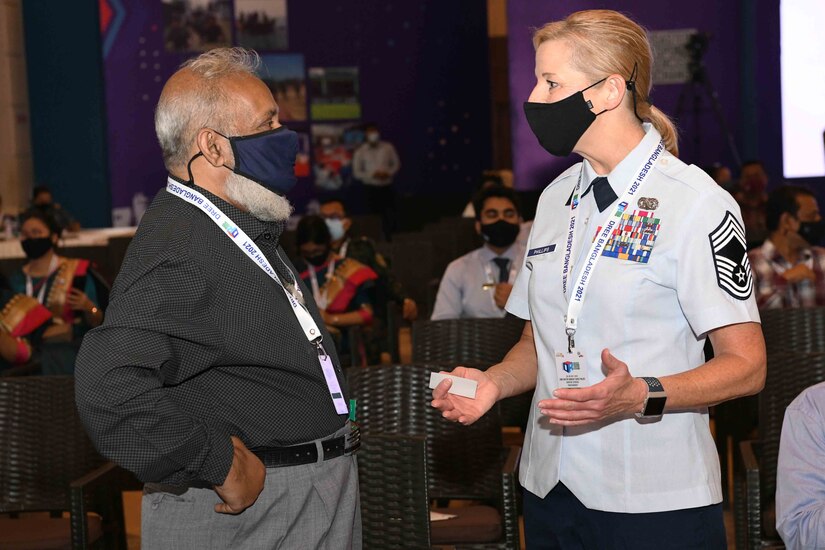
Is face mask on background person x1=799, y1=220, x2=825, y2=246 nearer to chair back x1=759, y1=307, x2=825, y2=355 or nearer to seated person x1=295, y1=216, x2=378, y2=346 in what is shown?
chair back x1=759, y1=307, x2=825, y2=355

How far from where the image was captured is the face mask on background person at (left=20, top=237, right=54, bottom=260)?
20.6 ft

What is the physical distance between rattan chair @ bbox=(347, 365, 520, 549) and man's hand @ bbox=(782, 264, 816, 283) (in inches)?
97.3

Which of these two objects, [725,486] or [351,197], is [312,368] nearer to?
[725,486]

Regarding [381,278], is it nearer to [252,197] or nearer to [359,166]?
[252,197]

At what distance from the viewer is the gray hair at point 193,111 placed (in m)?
2.16

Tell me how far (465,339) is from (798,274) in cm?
202

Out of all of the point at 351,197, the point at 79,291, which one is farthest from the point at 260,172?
the point at 351,197

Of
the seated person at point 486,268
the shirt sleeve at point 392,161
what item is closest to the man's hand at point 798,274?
the seated person at point 486,268

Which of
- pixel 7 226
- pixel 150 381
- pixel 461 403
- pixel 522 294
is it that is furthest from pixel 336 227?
pixel 150 381

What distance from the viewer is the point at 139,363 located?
→ 1.90 m

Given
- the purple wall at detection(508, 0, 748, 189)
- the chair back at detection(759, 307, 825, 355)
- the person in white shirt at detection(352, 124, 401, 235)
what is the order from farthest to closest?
the person in white shirt at detection(352, 124, 401, 235) < the purple wall at detection(508, 0, 748, 189) < the chair back at detection(759, 307, 825, 355)

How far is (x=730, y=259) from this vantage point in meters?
1.90

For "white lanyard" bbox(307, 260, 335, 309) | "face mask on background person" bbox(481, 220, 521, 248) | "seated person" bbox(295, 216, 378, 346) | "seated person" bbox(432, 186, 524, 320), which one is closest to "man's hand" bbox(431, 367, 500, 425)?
"seated person" bbox(432, 186, 524, 320)

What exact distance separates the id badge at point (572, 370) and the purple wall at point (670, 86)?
10.6 metres
